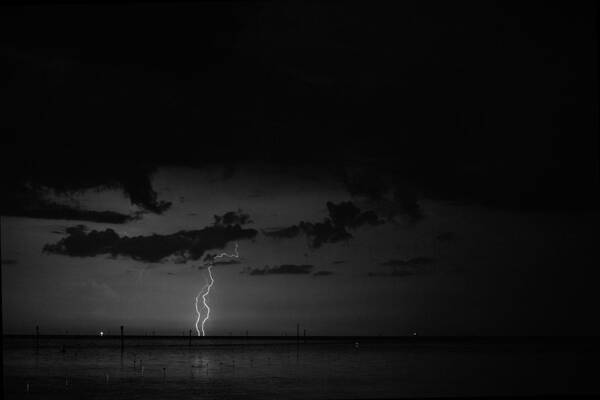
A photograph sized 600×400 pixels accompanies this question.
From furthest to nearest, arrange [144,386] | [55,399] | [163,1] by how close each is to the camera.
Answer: [144,386] < [55,399] < [163,1]

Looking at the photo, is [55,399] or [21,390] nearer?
[55,399]

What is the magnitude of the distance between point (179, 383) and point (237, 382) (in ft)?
6.94

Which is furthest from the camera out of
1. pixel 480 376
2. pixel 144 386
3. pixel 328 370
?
pixel 328 370

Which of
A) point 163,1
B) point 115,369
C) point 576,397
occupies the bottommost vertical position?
point 115,369

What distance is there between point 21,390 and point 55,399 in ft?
9.96

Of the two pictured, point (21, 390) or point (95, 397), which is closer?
point (95, 397)

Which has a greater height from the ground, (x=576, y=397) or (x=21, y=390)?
(x=576, y=397)

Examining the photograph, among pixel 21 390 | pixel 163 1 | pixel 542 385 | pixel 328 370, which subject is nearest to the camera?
pixel 163 1

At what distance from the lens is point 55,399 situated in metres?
19.0

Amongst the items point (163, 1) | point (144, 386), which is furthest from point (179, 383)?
point (163, 1)

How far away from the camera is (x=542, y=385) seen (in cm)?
2458

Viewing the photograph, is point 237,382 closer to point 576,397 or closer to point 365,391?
point 365,391

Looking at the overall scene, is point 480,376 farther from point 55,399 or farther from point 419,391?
point 55,399

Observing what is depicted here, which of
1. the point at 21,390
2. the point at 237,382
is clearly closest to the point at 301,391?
the point at 237,382
